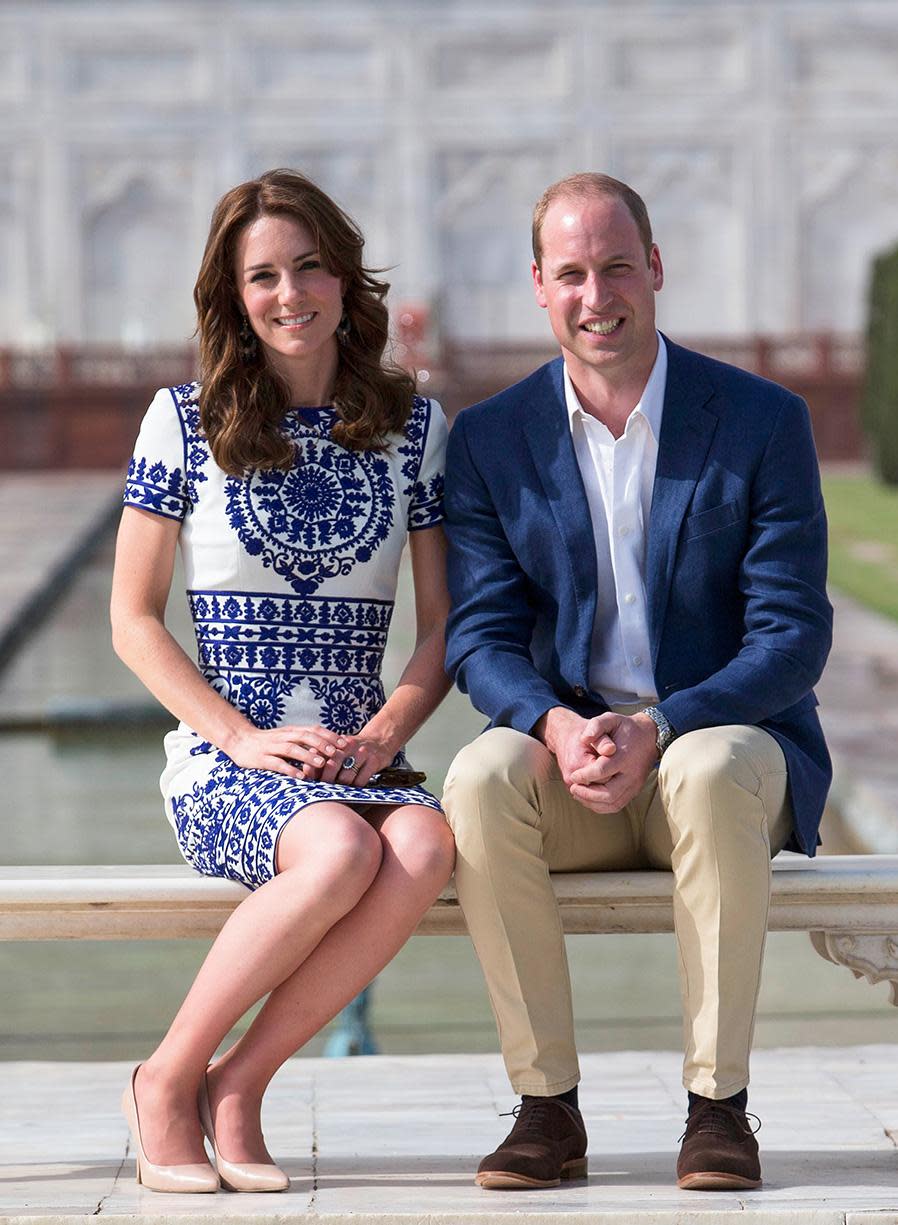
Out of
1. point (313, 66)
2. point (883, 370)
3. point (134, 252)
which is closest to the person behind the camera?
point (883, 370)

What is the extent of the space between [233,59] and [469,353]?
15.0 feet

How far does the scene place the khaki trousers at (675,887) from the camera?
2113 mm

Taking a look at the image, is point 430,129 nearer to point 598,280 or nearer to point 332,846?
point 598,280

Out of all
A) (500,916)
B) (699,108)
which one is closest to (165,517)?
(500,916)

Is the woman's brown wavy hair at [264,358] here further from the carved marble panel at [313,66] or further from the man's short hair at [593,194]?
the carved marble panel at [313,66]

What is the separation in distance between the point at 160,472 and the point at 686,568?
2.05 ft

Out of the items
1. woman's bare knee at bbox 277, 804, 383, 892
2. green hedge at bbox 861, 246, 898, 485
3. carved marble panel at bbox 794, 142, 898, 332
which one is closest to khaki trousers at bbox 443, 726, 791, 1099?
woman's bare knee at bbox 277, 804, 383, 892

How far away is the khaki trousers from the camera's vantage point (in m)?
2.11

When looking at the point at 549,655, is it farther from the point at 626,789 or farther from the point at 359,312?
the point at 359,312

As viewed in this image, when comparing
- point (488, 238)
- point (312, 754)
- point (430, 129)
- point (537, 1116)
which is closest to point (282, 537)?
point (312, 754)

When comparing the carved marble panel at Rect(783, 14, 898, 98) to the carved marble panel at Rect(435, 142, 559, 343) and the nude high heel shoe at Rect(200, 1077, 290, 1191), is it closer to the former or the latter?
the carved marble panel at Rect(435, 142, 559, 343)

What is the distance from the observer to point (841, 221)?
20.5m

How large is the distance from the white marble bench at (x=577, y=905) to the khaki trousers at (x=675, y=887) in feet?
0.26

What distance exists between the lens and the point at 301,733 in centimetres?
226
